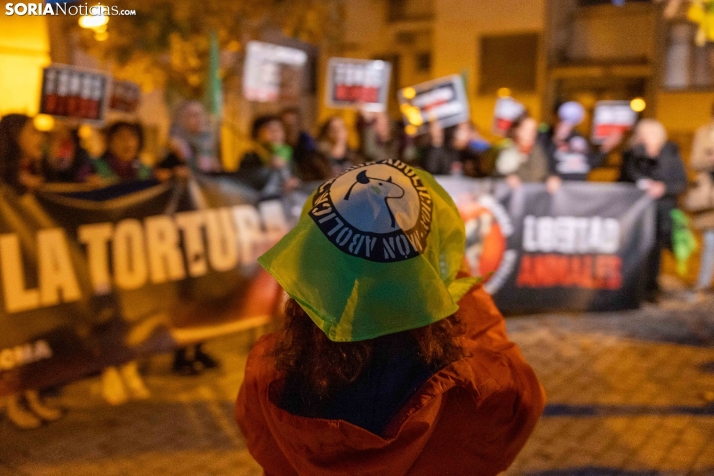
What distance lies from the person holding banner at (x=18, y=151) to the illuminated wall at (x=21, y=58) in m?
4.36

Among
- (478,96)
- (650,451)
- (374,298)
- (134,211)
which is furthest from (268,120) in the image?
(478,96)

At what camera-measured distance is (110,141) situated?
5.78 m

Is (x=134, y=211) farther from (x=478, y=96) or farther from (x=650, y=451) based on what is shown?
(x=478, y=96)

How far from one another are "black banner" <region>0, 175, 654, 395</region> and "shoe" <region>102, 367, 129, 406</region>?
1.04ft

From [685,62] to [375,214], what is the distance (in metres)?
16.4

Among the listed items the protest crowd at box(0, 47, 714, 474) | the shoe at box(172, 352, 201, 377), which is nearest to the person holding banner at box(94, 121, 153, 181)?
the protest crowd at box(0, 47, 714, 474)

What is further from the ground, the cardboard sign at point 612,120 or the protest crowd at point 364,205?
the cardboard sign at point 612,120

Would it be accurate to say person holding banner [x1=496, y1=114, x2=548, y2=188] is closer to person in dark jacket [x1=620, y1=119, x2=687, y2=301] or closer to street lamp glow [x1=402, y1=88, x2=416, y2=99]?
person in dark jacket [x1=620, y1=119, x2=687, y2=301]

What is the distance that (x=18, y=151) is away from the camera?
4.61m

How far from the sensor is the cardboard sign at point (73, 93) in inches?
246

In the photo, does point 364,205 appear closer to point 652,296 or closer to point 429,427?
point 429,427

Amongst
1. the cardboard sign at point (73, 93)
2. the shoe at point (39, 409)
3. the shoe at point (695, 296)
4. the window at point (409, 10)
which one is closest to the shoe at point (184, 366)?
the shoe at point (39, 409)

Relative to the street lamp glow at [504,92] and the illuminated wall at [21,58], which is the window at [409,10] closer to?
the street lamp glow at [504,92]

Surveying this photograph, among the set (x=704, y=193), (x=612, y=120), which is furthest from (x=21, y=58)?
(x=612, y=120)
